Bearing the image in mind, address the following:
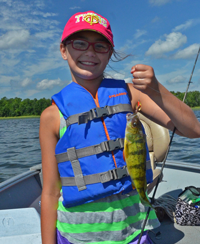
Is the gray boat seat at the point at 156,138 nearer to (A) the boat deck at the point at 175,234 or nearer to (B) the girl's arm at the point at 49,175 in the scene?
(A) the boat deck at the point at 175,234

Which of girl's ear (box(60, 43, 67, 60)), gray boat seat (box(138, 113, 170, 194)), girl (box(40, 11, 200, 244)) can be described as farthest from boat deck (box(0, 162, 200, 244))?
girl's ear (box(60, 43, 67, 60))

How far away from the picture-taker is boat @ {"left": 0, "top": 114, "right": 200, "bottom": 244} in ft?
8.46

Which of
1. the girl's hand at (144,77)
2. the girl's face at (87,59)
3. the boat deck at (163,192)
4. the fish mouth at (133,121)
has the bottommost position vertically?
the boat deck at (163,192)

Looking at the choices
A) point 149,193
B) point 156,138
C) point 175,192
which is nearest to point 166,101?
point 149,193

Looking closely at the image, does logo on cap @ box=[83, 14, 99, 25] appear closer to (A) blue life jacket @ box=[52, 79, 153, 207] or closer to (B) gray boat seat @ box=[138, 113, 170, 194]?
(A) blue life jacket @ box=[52, 79, 153, 207]

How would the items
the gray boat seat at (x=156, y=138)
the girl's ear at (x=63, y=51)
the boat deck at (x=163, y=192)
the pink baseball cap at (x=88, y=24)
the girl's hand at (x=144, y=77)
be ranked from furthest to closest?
the gray boat seat at (x=156, y=138) < the boat deck at (x=163, y=192) < the girl's ear at (x=63, y=51) < the pink baseball cap at (x=88, y=24) < the girl's hand at (x=144, y=77)

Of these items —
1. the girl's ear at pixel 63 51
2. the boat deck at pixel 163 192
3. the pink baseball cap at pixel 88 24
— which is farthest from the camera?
the boat deck at pixel 163 192

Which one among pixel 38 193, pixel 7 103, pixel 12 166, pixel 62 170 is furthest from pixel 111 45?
pixel 7 103

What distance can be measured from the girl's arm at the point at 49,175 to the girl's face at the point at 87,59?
0.40 meters

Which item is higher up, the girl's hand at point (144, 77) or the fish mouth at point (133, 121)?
the girl's hand at point (144, 77)

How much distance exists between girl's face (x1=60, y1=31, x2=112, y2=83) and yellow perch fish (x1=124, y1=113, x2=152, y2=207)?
1.66 ft

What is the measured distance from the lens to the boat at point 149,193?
8.46 ft

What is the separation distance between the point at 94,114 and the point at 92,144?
0.24 metres

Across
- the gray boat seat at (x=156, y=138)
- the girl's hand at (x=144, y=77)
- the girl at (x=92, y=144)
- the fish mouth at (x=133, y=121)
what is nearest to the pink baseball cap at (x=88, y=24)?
the girl at (x=92, y=144)
